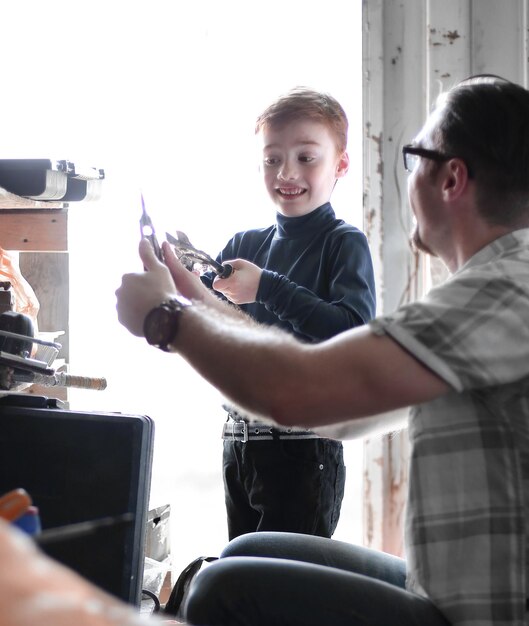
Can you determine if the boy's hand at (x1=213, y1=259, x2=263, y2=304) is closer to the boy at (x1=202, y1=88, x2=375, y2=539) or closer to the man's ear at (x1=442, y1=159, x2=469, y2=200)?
the boy at (x1=202, y1=88, x2=375, y2=539)

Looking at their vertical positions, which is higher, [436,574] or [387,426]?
[387,426]

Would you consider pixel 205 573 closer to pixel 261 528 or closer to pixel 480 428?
pixel 480 428

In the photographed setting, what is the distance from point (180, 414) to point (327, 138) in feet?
3.11

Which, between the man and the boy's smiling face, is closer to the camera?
the man

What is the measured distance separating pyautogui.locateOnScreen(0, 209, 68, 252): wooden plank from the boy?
15.0 inches

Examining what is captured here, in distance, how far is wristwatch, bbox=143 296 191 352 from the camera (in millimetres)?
1045

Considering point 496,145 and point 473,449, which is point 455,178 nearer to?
point 496,145

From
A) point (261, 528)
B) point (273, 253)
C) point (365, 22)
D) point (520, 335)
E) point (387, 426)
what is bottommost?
point (261, 528)

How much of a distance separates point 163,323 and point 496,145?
488 mm

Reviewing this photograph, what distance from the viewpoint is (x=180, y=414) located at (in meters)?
2.32

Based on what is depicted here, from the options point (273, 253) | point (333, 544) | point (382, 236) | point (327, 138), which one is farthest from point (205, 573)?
point (382, 236)

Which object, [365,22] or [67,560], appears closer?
[67,560]

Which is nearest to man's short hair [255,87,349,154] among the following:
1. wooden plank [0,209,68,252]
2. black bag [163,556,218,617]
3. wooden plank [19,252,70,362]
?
wooden plank [0,209,68,252]

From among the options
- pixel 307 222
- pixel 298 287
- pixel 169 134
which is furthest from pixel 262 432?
pixel 169 134
